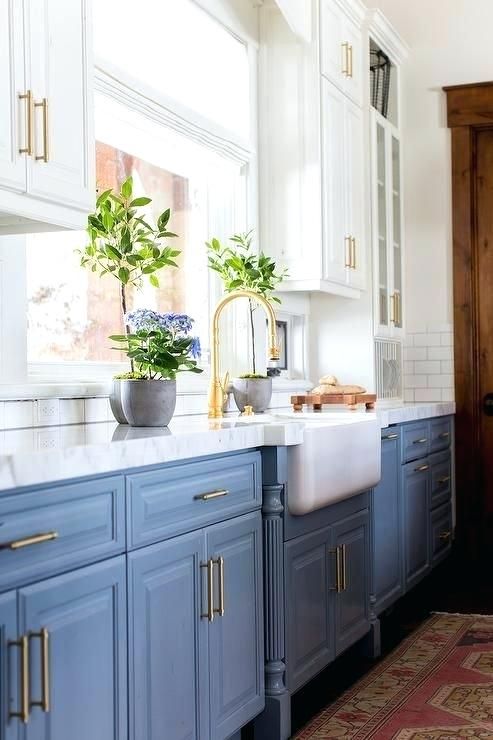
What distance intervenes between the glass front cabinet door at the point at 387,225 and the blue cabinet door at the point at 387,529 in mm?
974

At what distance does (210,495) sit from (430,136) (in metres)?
3.50

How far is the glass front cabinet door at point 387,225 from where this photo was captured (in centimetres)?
491

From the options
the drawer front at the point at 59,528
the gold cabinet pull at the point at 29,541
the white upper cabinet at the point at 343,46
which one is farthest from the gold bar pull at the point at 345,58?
the gold cabinet pull at the point at 29,541

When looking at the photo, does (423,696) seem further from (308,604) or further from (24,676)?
(24,676)

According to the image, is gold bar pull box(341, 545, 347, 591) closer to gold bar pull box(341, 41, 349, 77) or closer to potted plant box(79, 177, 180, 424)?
potted plant box(79, 177, 180, 424)

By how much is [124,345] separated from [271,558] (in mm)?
1093

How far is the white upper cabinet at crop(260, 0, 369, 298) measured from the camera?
4301 millimetres

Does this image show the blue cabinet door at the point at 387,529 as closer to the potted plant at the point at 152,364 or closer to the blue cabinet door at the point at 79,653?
the potted plant at the point at 152,364

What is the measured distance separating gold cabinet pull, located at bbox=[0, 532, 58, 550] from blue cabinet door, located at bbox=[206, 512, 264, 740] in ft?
2.32

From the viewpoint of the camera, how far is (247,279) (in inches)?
152

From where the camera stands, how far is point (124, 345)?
353 centimetres

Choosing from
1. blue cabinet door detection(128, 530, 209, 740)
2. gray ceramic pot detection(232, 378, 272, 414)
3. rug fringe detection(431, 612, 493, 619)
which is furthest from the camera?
rug fringe detection(431, 612, 493, 619)

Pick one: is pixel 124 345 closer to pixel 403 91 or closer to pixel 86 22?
pixel 86 22

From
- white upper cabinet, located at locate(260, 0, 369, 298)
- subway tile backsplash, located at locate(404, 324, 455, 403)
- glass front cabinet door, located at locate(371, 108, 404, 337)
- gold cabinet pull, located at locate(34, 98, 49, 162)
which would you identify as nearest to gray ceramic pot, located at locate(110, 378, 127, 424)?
gold cabinet pull, located at locate(34, 98, 49, 162)
